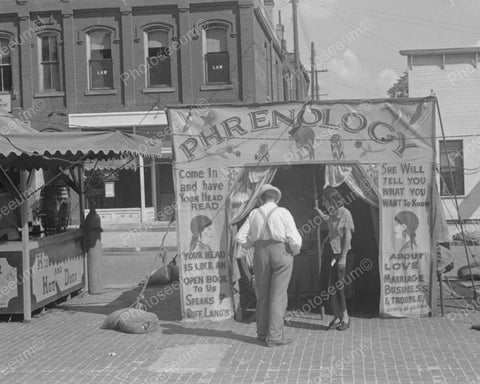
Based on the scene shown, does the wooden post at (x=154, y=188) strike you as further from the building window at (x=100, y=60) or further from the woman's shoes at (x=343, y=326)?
the woman's shoes at (x=343, y=326)

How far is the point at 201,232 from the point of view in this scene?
9180mm

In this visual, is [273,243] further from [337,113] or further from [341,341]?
[337,113]

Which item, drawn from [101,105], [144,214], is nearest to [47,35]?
[101,105]

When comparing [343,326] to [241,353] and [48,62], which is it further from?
[48,62]

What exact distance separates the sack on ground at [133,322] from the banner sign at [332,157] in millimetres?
565

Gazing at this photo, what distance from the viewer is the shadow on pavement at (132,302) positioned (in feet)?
33.6

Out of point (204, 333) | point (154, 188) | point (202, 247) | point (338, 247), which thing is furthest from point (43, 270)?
point (154, 188)

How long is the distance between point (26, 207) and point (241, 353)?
4068mm

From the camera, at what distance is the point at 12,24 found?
26703 mm

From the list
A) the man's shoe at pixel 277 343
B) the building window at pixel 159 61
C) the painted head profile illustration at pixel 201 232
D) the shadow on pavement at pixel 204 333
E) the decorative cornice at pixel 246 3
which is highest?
the decorative cornice at pixel 246 3

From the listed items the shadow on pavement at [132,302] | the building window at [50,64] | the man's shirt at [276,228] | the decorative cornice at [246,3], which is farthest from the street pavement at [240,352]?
the building window at [50,64]

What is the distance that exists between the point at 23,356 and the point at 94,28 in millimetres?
20544

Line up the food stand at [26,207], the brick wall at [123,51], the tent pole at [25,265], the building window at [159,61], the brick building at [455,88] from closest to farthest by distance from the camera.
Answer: the food stand at [26,207], the tent pole at [25,265], the brick building at [455,88], the brick wall at [123,51], the building window at [159,61]

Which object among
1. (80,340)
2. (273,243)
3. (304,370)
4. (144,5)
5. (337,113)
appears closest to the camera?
(304,370)
